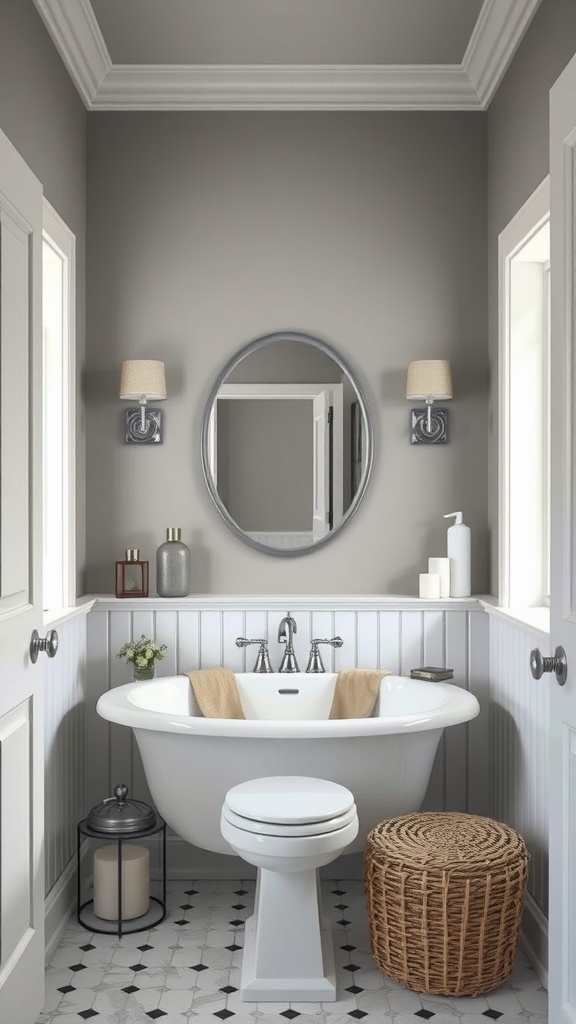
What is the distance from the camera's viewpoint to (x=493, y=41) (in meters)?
3.17

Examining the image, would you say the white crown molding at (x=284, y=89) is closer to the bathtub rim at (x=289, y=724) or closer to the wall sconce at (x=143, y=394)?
the wall sconce at (x=143, y=394)

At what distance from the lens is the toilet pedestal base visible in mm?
2600

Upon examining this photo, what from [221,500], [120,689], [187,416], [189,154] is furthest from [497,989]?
[189,154]

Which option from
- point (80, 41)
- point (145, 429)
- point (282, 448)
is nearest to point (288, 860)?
point (282, 448)

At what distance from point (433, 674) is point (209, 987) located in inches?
49.1

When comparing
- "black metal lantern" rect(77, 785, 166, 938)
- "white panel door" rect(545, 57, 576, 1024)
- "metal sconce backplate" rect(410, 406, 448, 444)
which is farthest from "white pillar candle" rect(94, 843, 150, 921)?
"metal sconce backplate" rect(410, 406, 448, 444)

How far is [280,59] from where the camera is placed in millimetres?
3426

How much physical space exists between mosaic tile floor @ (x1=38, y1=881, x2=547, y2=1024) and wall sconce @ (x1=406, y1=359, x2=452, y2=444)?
66.7 inches

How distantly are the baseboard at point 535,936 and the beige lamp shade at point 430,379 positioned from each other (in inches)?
67.2

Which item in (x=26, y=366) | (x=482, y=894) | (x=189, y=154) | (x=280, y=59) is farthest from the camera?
(x=189, y=154)

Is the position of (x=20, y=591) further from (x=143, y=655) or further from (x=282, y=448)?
(x=282, y=448)

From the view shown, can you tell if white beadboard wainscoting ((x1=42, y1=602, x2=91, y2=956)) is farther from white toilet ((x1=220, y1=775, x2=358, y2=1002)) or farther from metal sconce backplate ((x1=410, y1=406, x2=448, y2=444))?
metal sconce backplate ((x1=410, y1=406, x2=448, y2=444))

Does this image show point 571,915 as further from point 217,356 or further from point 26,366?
point 217,356

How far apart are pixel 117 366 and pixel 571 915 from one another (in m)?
2.49
